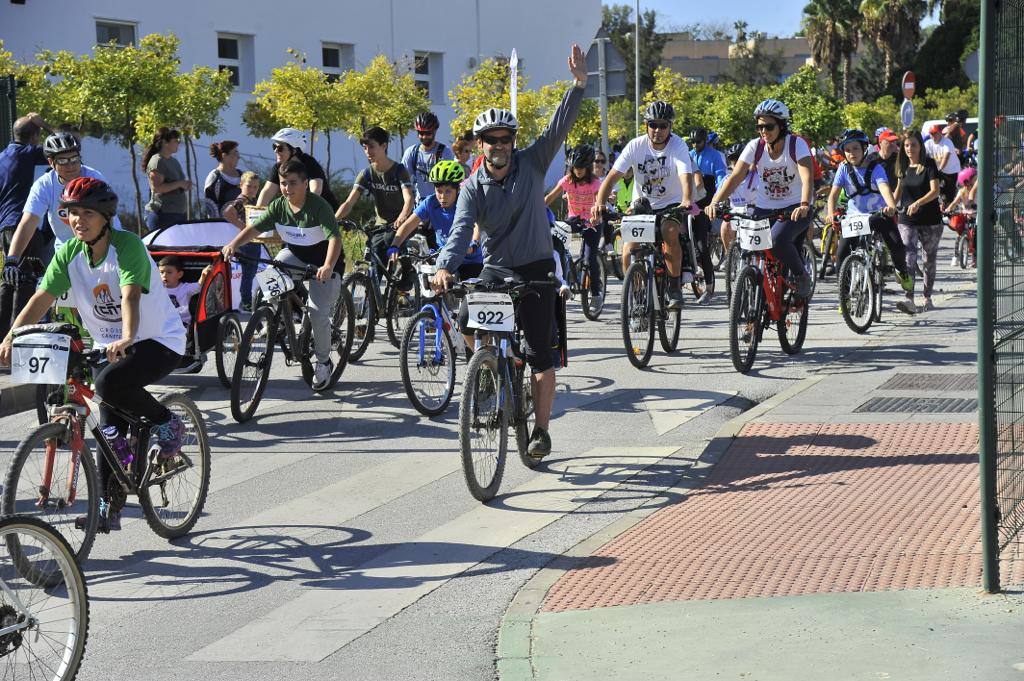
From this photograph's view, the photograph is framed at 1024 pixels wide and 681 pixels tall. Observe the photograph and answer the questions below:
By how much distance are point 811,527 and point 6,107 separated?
10328mm

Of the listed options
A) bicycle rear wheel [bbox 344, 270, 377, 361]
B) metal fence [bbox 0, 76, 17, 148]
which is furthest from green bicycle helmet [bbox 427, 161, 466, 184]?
metal fence [bbox 0, 76, 17, 148]

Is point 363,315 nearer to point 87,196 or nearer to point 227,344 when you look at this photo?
point 227,344

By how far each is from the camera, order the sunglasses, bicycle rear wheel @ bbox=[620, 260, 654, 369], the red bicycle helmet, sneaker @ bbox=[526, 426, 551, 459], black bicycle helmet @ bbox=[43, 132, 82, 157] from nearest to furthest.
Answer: the red bicycle helmet
the sunglasses
sneaker @ bbox=[526, 426, 551, 459]
black bicycle helmet @ bbox=[43, 132, 82, 157]
bicycle rear wheel @ bbox=[620, 260, 654, 369]

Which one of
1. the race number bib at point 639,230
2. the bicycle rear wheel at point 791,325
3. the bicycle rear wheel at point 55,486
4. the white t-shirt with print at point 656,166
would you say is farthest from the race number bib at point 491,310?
the white t-shirt with print at point 656,166

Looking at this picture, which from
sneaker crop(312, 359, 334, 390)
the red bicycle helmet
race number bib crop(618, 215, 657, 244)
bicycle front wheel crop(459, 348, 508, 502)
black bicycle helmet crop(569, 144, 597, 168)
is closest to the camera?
the red bicycle helmet

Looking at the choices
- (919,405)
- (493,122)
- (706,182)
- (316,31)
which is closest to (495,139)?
(493,122)

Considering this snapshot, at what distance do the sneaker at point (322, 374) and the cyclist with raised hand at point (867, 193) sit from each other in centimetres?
565

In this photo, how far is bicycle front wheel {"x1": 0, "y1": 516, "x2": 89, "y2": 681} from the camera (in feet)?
13.8

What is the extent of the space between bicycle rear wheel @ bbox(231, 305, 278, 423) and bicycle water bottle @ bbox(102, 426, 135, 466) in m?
3.10

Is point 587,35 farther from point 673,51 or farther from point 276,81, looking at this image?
point 673,51

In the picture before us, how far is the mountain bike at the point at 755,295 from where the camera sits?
11141 mm

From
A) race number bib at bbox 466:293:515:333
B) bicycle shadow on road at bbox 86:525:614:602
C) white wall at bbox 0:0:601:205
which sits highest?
white wall at bbox 0:0:601:205

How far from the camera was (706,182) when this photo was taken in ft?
58.3

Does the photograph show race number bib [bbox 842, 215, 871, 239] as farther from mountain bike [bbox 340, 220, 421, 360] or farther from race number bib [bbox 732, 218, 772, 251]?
mountain bike [bbox 340, 220, 421, 360]
